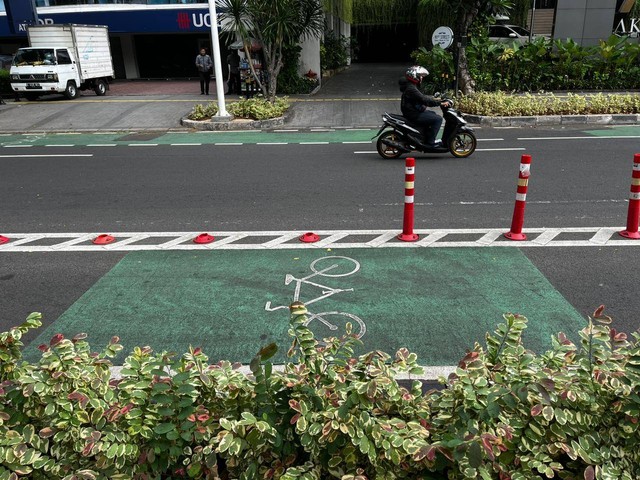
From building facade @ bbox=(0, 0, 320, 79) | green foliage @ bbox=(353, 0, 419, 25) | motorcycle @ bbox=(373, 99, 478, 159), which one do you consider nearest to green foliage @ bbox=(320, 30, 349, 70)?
green foliage @ bbox=(353, 0, 419, 25)

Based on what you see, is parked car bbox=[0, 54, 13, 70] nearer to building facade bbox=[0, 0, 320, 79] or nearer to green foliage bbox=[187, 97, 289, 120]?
building facade bbox=[0, 0, 320, 79]

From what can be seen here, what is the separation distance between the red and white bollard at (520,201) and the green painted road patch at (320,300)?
493 millimetres

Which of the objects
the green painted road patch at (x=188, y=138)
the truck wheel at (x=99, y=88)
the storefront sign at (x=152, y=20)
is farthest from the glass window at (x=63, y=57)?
the storefront sign at (x=152, y=20)

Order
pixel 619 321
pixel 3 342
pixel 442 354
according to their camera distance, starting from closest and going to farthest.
→ pixel 3 342, pixel 442 354, pixel 619 321

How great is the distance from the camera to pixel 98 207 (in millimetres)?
8742

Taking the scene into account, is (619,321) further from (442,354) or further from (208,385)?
(208,385)

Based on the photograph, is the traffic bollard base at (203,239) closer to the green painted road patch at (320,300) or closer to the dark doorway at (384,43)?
the green painted road patch at (320,300)

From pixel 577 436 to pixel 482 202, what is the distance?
633 cm

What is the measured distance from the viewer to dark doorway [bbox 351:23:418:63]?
39062 millimetres

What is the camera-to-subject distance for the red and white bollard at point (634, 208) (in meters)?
6.38

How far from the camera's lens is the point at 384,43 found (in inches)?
1563

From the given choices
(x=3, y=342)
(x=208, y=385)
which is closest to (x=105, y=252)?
(x=3, y=342)

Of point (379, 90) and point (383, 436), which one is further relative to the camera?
point (379, 90)

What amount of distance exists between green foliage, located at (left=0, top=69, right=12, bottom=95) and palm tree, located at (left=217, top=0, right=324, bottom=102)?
10466 millimetres
